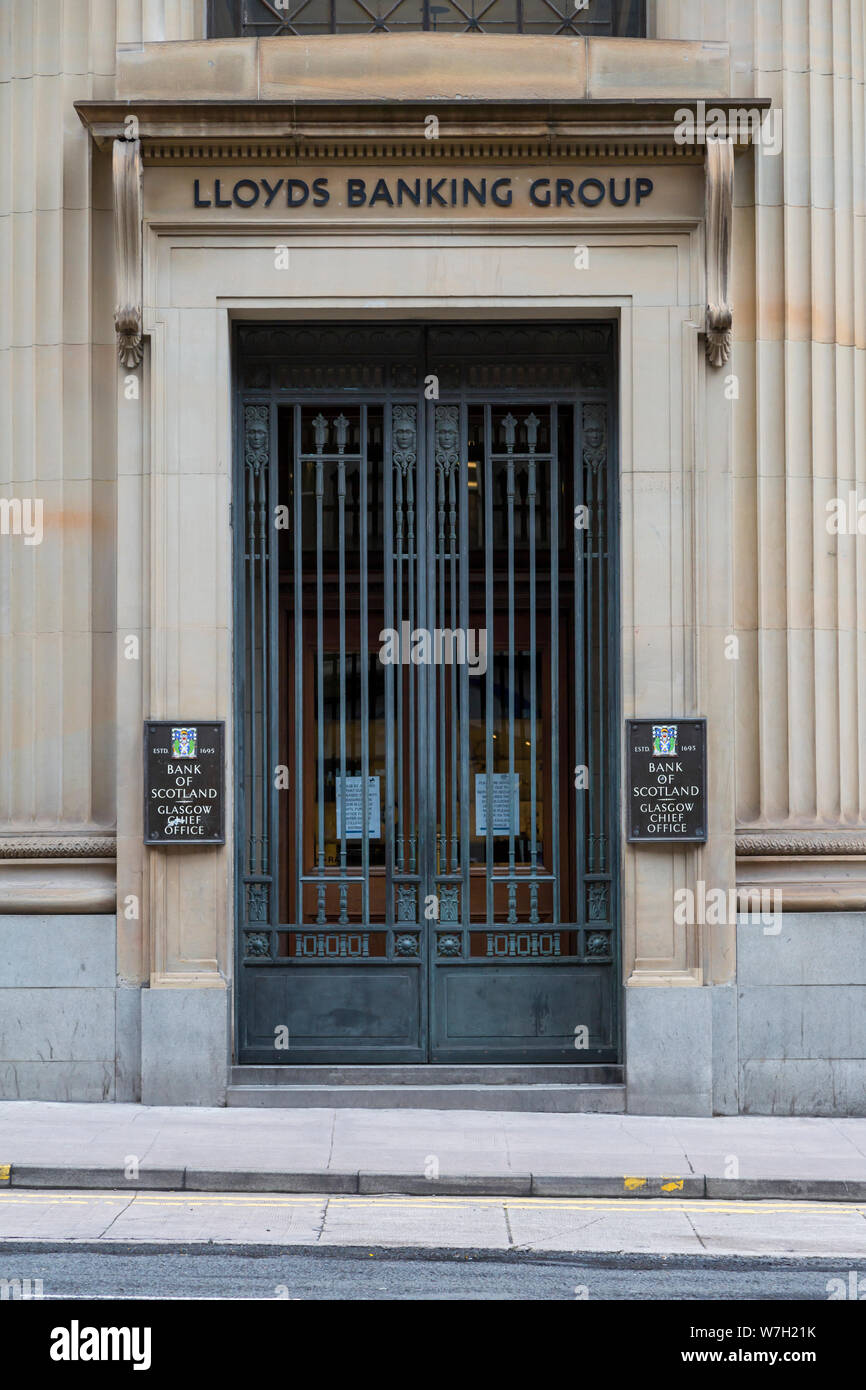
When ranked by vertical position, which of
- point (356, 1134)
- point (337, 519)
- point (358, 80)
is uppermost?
point (358, 80)

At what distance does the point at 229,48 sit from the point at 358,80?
959 mm

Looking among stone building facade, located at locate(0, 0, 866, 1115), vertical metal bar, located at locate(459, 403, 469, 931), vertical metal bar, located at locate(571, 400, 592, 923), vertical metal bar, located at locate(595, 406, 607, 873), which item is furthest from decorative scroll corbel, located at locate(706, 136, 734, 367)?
vertical metal bar, located at locate(459, 403, 469, 931)

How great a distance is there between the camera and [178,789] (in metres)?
10.9

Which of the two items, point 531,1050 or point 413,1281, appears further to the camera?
point 531,1050

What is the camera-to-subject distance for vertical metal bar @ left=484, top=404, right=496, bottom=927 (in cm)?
1147

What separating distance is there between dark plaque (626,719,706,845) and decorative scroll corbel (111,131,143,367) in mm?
4609

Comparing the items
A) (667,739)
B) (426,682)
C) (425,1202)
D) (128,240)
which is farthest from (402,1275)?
(128,240)

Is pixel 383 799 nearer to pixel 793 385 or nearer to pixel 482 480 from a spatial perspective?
pixel 482 480

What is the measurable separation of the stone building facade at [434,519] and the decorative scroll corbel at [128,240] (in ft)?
0.13

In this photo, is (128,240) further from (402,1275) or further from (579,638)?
(402,1275)

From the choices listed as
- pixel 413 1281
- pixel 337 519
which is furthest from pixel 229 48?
pixel 413 1281

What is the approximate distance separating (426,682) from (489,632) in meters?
0.62

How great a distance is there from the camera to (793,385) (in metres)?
11.3

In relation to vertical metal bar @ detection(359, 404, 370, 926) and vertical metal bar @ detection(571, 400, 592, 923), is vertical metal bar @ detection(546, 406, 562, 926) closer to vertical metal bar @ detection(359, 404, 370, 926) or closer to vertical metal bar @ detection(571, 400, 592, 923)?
vertical metal bar @ detection(571, 400, 592, 923)
